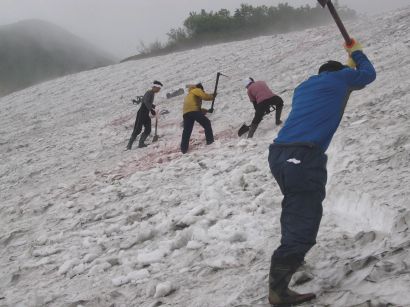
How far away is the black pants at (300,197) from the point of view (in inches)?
134

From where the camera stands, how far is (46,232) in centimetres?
672

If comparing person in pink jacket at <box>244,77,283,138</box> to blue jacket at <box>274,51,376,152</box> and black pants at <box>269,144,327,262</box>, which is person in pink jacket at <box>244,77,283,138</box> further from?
black pants at <box>269,144,327,262</box>

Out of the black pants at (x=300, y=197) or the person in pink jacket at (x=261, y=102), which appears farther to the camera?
the person in pink jacket at (x=261, y=102)

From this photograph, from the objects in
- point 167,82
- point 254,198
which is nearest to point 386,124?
point 254,198

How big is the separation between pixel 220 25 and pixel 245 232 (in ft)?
136

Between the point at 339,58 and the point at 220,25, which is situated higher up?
the point at 220,25

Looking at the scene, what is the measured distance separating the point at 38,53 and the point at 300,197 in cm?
9290

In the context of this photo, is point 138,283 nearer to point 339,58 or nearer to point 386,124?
point 386,124

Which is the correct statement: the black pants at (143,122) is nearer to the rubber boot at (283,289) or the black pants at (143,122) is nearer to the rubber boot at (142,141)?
the rubber boot at (142,141)

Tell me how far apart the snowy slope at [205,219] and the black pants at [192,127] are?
0.82 feet

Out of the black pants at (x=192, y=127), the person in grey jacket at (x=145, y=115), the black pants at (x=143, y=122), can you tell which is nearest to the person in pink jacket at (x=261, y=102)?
the black pants at (x=192, y=127)

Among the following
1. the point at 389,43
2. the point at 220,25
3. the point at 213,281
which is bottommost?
the point at 213,281

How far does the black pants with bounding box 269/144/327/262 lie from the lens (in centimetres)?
341

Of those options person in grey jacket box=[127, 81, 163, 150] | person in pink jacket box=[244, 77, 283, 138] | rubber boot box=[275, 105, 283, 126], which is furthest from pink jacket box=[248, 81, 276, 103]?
person in grey jacket box=[127, 81, 163, 150]
